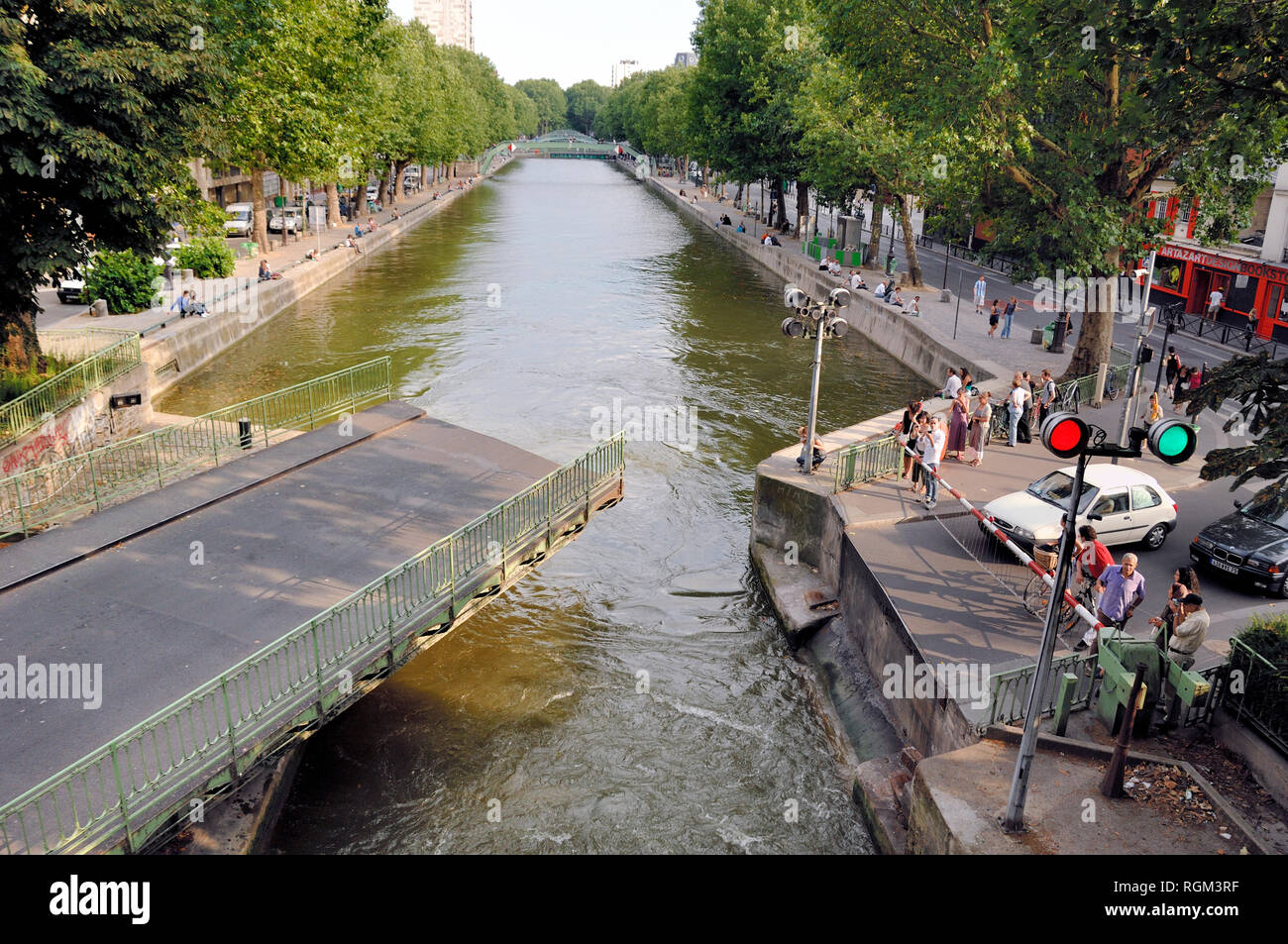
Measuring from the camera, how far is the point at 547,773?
489 inches

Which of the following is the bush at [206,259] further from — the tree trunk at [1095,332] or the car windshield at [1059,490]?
the car windshield at [1059,490]

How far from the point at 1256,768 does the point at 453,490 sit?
1107cm

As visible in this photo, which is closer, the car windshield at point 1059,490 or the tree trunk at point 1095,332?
the car windshield at point 1059,490

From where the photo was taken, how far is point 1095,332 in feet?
83.6

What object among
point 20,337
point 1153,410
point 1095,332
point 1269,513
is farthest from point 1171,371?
point 20,337

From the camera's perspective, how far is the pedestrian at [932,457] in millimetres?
16750

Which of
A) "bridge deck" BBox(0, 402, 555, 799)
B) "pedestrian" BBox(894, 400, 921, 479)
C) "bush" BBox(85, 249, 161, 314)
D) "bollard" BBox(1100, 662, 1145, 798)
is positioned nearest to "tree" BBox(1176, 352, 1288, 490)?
"bollard" BBox(1100, 662, 1145, 798)

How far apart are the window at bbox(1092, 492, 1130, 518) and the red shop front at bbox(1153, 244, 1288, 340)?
17.5 meters

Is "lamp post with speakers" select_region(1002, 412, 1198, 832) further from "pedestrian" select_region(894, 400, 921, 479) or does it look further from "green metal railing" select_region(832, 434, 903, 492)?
"pedestrian" select_region(894, 400, 921, 479)

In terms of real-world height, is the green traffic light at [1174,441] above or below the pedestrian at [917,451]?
above

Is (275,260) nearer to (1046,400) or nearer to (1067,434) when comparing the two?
(1046,400)

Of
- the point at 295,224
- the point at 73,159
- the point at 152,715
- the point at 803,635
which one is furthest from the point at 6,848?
the point at 295,224

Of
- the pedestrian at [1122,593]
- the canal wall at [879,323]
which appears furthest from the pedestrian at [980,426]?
the canal wall at [879,323]

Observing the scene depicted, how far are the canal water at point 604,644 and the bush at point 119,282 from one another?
362 centimetres
